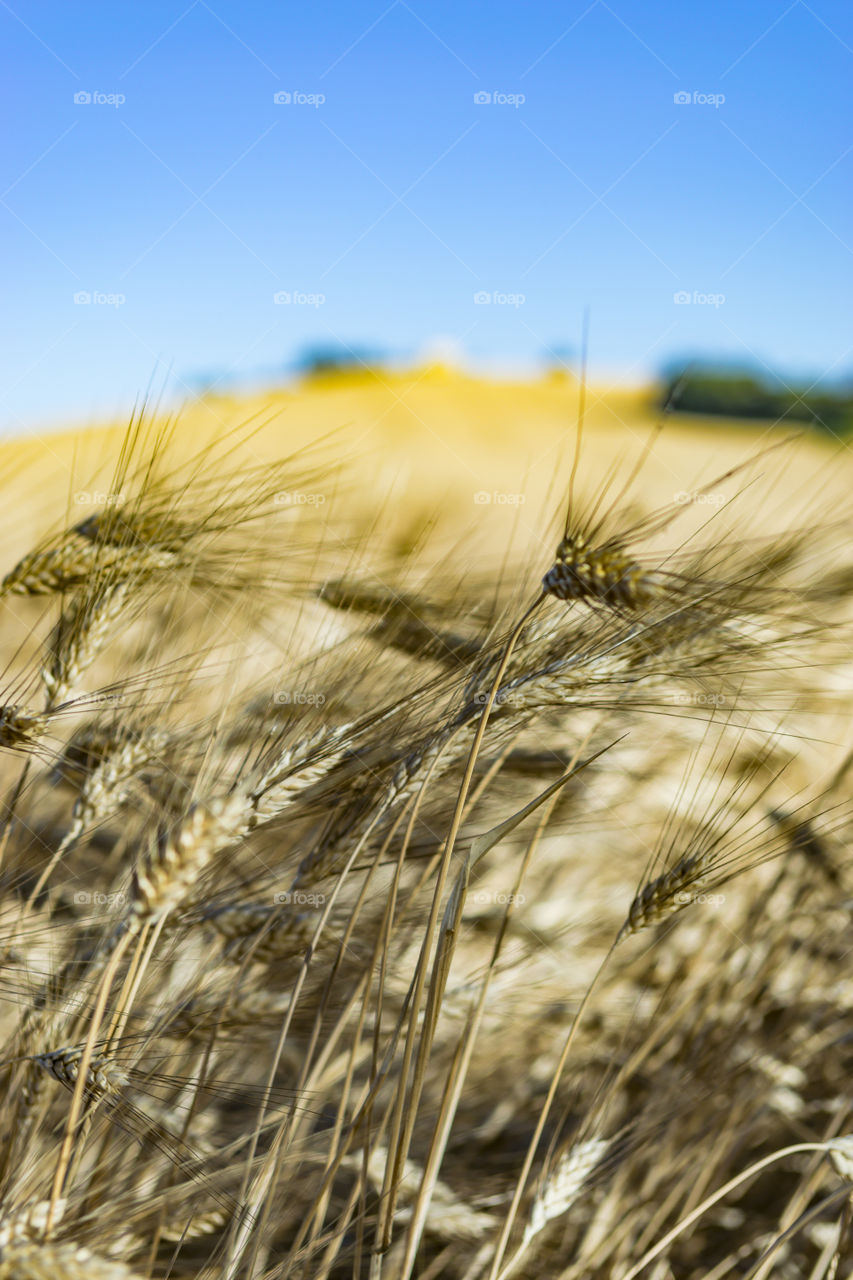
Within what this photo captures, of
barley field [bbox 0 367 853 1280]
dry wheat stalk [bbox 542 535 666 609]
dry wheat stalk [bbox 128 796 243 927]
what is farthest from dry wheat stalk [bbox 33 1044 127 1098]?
dry wheat stalk [bbox 542 535 666 609]

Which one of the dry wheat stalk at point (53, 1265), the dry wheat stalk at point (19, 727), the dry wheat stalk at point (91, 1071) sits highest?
the dry wheat stalk at point (19, 727)

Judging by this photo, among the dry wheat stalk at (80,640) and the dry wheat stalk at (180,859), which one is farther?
the dry wheat stalk at (80,640)

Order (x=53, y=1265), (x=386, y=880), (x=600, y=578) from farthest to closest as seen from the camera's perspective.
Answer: (x=386, y=880), (x=600, y=578), (x=53, y=1265)

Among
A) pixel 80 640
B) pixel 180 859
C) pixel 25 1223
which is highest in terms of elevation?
pixel 80 640

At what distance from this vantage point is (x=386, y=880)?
3.01 ft

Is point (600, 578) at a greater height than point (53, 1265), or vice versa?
point (600, 578)

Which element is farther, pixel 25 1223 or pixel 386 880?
pixel 386 880

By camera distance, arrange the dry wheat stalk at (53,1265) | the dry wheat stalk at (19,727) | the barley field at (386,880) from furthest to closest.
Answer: the dry wheat stalk at (19,727)
the barley field at (386,880)
the dry wheat stalk at (53,1265)

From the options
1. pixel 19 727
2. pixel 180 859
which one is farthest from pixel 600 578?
pixel 19 727

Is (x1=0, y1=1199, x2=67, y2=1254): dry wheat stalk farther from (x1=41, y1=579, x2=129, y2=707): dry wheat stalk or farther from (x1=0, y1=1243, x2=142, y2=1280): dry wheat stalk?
(x1=41, y1=579, x2=129, y2=707): dry wheat stalk

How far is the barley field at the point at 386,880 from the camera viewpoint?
51cm

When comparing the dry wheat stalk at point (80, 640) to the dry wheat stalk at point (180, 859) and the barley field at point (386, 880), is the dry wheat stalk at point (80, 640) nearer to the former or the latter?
the barley field at point (386, 880)

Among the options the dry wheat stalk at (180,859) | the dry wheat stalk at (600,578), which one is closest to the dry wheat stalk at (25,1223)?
the dry wheat stalk at (180,859)

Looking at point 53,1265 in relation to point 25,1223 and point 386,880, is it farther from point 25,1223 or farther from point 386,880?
point 386,880
